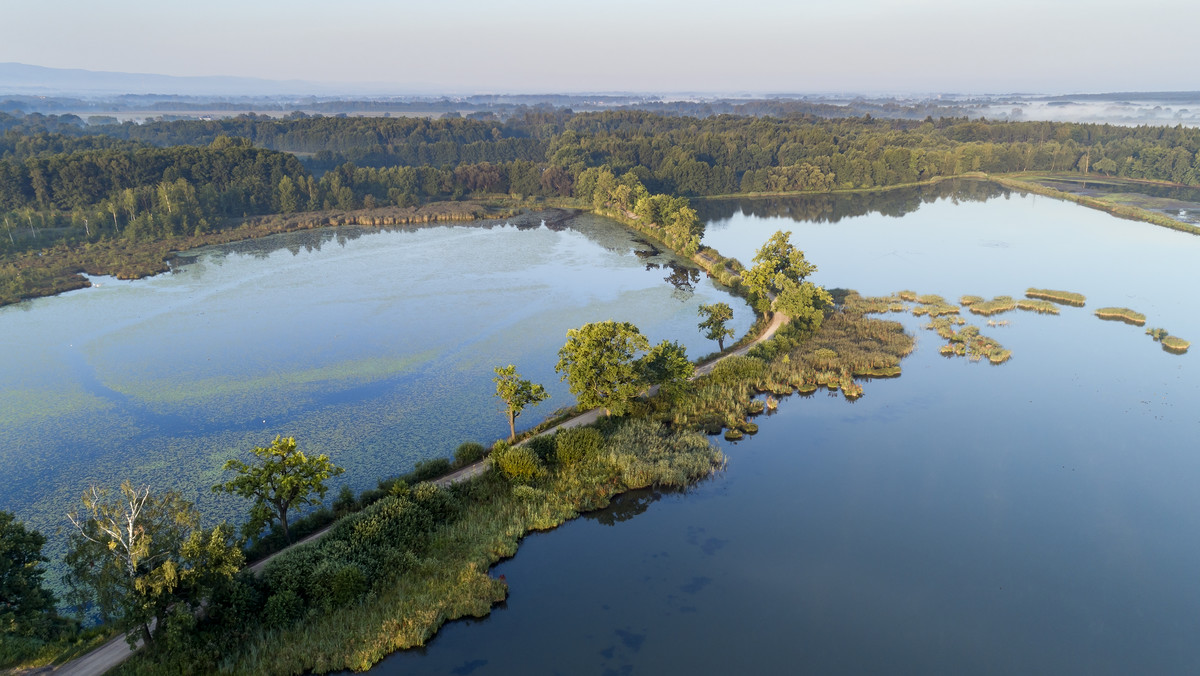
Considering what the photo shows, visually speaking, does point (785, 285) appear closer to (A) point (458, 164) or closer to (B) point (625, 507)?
(B) point (625, 507)

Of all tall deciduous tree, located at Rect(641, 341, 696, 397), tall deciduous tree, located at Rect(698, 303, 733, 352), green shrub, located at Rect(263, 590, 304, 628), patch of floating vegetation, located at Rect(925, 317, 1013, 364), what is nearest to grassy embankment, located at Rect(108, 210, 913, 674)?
green shrub, located at Rect(263, 590, 304, 628)

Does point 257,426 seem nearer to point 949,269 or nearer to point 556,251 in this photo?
point 556,251

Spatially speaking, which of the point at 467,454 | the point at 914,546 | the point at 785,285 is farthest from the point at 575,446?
the point at 785,285

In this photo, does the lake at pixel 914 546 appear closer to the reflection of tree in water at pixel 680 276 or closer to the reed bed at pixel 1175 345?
the reed bed at pixel 1175 345

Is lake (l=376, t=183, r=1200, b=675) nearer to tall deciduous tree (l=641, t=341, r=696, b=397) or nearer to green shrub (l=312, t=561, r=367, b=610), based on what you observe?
green shrub (l=312, t=561, r=367, b=610)

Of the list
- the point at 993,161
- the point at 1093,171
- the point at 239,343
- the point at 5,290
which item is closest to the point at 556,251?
the point at 239,343
